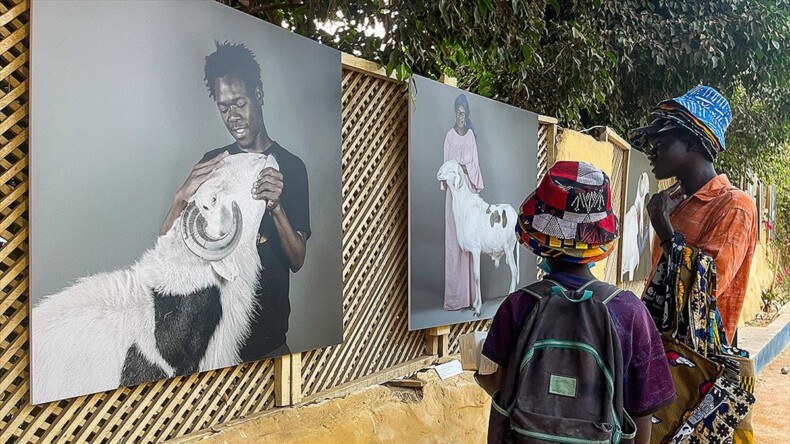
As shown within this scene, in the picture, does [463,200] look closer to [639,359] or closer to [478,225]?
[478,225]

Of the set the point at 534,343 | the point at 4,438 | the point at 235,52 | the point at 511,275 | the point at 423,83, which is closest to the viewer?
the point at 534,343

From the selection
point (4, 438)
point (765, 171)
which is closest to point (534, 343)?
point (4, 438)

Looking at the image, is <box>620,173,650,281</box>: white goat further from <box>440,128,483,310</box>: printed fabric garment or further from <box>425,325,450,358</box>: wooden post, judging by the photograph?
<box>425,325,450,358</box>: wooden post

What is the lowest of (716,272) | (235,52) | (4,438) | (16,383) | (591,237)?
(4,438)

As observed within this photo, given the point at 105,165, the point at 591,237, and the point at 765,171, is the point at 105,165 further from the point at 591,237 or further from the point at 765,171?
the point at 765,171

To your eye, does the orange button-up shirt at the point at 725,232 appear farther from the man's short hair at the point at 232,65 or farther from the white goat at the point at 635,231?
the white goat at the point at 635,231

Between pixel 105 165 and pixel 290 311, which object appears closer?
pixel 105 165

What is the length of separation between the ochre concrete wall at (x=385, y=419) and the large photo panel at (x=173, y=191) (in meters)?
0.37

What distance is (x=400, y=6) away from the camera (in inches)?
167

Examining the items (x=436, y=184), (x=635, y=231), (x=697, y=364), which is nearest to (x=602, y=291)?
(x=697, y=364)

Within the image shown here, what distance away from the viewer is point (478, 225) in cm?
552

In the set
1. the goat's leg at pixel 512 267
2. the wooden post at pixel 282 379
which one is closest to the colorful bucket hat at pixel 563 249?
the wooden post at pixel 282 379

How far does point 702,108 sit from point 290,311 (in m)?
2.20

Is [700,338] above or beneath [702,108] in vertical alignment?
beneath
